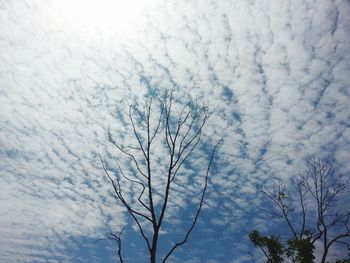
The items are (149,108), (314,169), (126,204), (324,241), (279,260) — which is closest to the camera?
(126,204)

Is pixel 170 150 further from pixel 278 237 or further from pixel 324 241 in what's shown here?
pixel 278 237

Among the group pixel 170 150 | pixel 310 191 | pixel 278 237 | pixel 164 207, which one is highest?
pixel 310 191

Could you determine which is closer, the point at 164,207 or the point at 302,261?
the point at 164,207

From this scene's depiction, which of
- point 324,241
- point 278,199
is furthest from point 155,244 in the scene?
point 278,199

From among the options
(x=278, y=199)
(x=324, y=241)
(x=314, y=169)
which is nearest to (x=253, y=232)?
(x=278, y=199)

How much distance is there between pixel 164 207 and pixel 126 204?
958 millimetres

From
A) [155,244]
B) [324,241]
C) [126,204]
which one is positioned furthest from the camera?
[324,241]

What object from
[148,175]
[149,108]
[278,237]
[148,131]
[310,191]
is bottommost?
[148,175]

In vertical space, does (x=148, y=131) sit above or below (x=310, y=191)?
below

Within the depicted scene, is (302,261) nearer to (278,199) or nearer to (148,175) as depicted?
(278,199)

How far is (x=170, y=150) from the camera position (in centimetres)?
712

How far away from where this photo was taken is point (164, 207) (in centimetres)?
599

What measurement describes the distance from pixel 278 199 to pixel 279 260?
12.6 ft

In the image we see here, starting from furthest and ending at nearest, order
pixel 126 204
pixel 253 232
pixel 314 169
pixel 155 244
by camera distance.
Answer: pixel 253 232 → pixel 314 169 → pixel 126 204 → pixel 155 244
